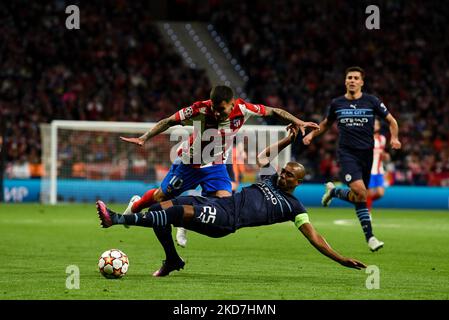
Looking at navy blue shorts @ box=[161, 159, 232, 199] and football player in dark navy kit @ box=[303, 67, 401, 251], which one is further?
football player in dark navy kit @ box=[303, 67, 401, 251]

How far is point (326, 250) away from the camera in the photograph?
340 inches

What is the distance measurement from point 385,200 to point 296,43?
10.5 meters

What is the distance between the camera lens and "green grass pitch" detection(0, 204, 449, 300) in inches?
314

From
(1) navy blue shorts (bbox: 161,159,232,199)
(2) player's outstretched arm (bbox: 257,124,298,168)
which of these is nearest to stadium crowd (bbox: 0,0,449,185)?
(1) navy blue shorts (bbox: 161,159,232,199)

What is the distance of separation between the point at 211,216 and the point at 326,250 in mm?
1146

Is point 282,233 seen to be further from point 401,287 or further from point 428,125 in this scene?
point 428,125

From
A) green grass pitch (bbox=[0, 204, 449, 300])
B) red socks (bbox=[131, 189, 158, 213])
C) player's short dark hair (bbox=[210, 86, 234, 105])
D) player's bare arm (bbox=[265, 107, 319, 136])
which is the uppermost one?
player's short dark hair (bbox=[210, 86, 234, 105])

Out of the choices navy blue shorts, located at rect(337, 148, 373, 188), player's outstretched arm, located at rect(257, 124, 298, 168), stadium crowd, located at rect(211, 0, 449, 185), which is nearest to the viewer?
player's outstretched arm, located at rect(257, 124, 298, 168)

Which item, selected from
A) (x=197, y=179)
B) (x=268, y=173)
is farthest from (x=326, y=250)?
(x=268, y=173)

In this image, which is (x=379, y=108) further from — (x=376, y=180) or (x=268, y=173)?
(x=376, y=180)

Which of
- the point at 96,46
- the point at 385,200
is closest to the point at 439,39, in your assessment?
the point at 385,200

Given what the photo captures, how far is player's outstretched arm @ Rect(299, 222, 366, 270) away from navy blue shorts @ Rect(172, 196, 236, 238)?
0.74 metres

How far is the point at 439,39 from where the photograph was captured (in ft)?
→ 115

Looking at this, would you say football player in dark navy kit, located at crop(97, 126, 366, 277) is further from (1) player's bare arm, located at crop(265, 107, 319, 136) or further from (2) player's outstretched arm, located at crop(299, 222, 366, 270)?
(1) player's bare arm, located at crop(265, 107, 319, 136)
